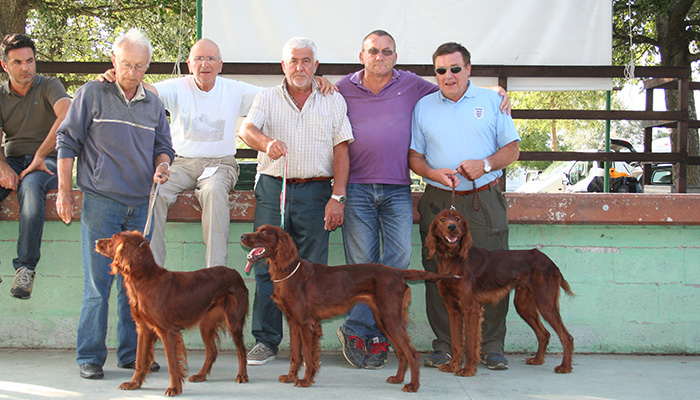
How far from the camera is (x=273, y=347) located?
4910 mm

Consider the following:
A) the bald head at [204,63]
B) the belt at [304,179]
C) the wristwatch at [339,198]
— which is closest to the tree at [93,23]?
the bald head at [204,63]

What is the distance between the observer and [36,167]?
489cm

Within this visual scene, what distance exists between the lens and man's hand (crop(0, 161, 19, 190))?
4863mm

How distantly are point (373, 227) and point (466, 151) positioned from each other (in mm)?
906

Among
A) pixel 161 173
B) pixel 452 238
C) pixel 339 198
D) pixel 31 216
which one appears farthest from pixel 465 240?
pixel 31 216

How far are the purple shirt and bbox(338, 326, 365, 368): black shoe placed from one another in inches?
47.4

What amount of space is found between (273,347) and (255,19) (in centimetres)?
379

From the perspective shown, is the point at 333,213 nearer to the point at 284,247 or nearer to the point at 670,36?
the point at 284,247

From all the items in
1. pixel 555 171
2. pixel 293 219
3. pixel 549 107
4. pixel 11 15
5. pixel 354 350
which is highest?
pixel 549 107

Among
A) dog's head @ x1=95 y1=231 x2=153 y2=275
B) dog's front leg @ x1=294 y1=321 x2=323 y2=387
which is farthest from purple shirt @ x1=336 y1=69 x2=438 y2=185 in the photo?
dog's head @ x1=95 y1=231 x2=153 y2=275

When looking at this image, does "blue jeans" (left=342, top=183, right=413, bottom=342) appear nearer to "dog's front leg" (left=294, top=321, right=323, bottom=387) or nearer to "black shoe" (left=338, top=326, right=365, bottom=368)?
"black shoe" (left=338, top=326, right=365, bottom=368)

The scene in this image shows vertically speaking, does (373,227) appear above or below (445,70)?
below

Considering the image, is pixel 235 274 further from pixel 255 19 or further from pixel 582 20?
pixel 582 20

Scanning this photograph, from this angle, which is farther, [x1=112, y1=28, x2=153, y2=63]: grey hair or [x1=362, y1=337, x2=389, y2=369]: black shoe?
[x1=362, y1=337, x2=389, y2=369]: black shoe
